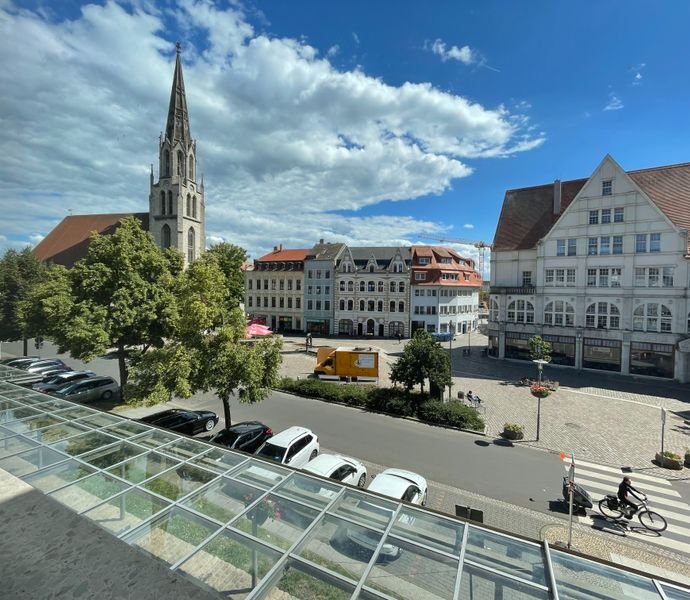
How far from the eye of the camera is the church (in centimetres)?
5575

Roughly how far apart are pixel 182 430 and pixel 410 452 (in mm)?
10536

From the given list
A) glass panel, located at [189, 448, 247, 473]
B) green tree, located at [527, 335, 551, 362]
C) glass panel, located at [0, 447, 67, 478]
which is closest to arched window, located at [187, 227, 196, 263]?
green tree, located at [527, 335, 551, 362]

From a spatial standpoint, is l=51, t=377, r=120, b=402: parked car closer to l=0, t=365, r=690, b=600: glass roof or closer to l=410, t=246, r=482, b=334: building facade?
l=0, t=365, r=690, b=600: glass roof

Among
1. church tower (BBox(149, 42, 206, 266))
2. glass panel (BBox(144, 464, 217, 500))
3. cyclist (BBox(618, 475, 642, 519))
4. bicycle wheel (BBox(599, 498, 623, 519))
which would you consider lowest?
bicycle wheel (BBox(599, 498, 623, 519))

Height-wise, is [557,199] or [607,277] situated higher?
[557,199]

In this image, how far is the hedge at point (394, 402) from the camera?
19.5m

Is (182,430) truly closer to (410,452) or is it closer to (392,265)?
(410,452)

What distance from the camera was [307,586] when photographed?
4598mm

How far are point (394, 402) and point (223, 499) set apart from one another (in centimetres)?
1596

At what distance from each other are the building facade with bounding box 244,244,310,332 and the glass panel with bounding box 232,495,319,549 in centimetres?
5267

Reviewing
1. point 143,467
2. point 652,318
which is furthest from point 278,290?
point 143,467

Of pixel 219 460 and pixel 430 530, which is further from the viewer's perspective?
pixel 219 460

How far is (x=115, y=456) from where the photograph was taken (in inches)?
319

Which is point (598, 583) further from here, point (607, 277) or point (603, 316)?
point (607, 277)
